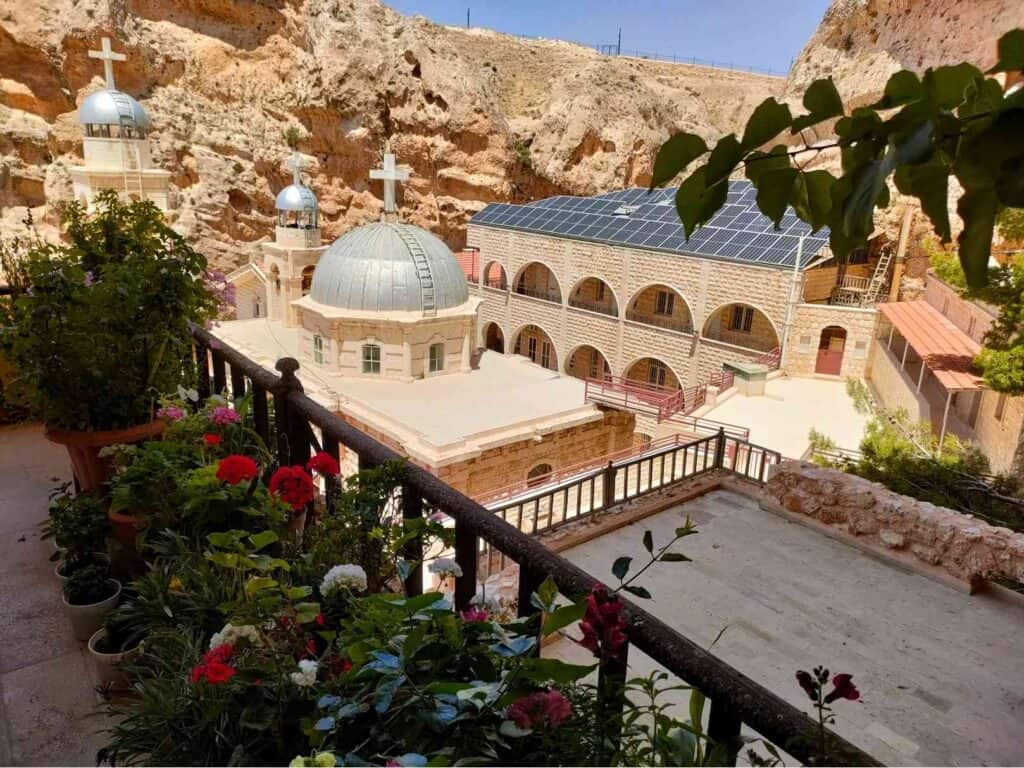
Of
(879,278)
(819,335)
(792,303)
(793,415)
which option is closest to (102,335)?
(793,415)

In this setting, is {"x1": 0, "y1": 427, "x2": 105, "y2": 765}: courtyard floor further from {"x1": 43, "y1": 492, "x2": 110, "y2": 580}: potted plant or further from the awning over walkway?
the awning over walkway

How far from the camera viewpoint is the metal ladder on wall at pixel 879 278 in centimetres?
2103

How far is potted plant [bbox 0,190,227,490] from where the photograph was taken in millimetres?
2627

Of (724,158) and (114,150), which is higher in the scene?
(114,150)

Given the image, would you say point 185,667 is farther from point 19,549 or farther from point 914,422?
point 914,422

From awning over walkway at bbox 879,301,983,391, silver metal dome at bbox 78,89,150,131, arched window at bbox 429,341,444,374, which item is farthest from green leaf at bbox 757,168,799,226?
silver metal dome at bbox 78,89,150,131

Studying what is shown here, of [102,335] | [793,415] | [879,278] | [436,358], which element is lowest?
[793,415]

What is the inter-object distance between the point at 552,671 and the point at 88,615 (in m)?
2.09

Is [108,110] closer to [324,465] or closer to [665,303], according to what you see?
[665,303]

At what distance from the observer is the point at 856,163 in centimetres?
72

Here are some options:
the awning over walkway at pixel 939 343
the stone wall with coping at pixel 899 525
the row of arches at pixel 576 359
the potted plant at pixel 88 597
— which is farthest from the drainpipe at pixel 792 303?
the potted plant at pixel 88 597

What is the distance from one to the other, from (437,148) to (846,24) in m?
19.5

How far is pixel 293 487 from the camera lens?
75.2 inches

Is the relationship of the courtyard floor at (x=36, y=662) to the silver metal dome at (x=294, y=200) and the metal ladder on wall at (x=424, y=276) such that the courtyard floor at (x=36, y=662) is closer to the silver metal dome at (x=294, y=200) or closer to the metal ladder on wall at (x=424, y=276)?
the metal ladder on wall at (x=424, y=276)
